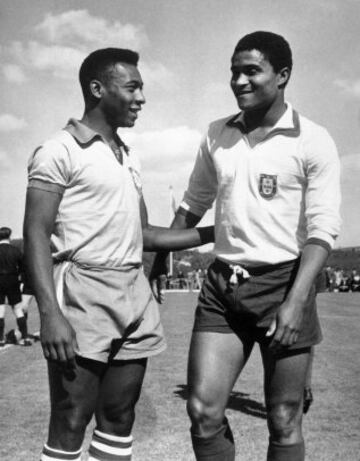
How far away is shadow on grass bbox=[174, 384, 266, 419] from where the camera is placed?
5.94 m

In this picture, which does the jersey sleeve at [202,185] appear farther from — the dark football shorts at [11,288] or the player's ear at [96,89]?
the dark football shorts at [11,288]

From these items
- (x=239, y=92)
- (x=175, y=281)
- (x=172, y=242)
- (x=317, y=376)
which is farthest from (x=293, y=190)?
(x=175, y=281)

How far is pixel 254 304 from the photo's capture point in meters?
3.21

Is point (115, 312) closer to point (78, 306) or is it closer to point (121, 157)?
point (78, 306)

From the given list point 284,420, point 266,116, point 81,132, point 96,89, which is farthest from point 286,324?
point 96,89

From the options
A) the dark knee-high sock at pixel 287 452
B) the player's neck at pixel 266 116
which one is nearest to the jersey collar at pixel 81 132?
the player's neck at pixel 266 116

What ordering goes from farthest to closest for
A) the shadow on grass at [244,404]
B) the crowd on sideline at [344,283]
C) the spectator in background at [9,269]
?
the crowd on sideline at [344,283]
the spectator in background at [9,269]
the shadow on grass at [244,404]

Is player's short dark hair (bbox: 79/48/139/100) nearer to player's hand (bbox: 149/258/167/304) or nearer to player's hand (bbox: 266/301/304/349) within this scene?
player's hand (bbox: 149/258/167/304)

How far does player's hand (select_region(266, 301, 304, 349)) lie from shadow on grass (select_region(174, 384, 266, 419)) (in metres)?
2.97

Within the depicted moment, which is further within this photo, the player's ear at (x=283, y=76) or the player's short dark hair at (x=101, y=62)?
the player's ear at (x=283, y=76)

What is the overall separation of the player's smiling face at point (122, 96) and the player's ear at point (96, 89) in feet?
0.05

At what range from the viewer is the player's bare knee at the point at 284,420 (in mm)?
3162

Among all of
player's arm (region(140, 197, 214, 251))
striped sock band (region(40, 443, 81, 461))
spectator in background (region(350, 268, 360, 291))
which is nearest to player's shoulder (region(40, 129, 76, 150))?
player's arm (region(140, 197, 214, 251))

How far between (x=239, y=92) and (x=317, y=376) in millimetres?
5436
